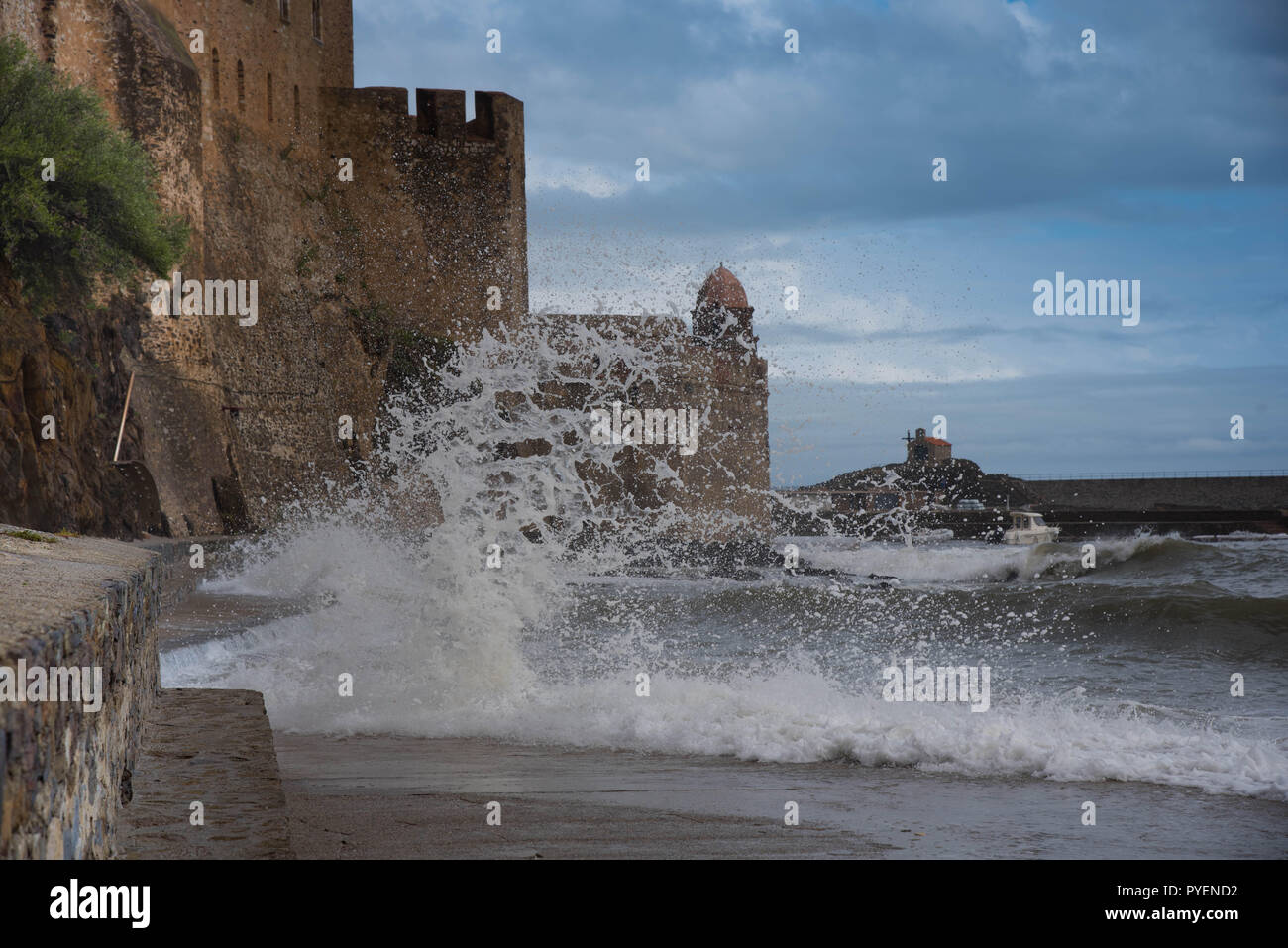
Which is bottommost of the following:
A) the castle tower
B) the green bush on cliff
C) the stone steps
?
the stone steps

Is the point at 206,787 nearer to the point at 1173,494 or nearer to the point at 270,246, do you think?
the point at 270,246

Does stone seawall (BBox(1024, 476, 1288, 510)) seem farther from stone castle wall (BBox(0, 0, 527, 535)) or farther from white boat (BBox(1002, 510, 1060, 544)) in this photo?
stone castle wall (BBox(0, 0, 527, 535))

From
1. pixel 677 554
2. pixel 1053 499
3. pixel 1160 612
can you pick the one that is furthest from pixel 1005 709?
pixel 1053 499

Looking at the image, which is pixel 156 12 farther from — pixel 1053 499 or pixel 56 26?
pixel 1053 499

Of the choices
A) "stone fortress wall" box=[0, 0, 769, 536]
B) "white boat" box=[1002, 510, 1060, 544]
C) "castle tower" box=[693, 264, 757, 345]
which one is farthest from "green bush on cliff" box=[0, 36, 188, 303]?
"white boat" box=[1002, 510, 1060, 544]

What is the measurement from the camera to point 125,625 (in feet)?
9.02

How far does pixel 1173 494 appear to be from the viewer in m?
61.0

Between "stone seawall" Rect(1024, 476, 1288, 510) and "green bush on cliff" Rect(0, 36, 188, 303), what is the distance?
51.9 metres

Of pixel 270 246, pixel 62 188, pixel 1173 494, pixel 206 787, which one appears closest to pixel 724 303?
pixel 270 246

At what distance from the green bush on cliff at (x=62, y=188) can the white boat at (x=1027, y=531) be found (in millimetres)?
35467

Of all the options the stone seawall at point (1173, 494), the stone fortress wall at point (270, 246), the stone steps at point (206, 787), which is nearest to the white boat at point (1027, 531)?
the stone seawall at point (1173, 494)

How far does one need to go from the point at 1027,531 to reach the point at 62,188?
38.2 meters

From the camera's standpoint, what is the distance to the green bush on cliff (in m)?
15.7

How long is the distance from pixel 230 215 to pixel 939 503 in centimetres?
4347
